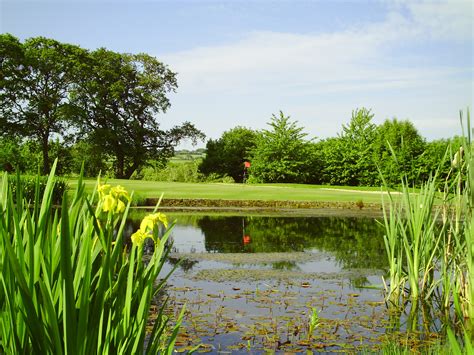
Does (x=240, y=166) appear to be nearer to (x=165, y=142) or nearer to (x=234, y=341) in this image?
(x=165, y=142)

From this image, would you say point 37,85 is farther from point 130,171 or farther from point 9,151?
point 130,171

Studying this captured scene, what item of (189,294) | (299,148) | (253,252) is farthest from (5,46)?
(189,294)

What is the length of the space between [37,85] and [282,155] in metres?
16.5

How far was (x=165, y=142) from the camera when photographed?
127ft

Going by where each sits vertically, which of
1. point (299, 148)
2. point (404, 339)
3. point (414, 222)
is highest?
point (299, 148)

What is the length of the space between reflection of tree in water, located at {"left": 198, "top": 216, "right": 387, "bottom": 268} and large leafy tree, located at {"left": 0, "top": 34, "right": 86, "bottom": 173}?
22414 millimetres

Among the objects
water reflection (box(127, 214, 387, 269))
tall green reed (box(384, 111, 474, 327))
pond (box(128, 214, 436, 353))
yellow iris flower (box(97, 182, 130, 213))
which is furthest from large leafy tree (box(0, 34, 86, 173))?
yellow iris flower (box(97, 182, 130, 213))

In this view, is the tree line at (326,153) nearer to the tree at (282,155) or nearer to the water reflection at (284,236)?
the tree at (282,155)

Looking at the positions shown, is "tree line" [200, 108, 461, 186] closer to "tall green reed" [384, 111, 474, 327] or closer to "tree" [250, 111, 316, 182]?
"tree" [250, 111, 316, 182]

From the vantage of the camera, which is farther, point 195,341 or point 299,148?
point 299,148

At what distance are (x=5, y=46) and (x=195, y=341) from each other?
3321 centimetres

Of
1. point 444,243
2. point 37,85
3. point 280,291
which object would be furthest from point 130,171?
point 444,243

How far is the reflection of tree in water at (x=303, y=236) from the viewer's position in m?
9.28

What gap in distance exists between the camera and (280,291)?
6105 mm
